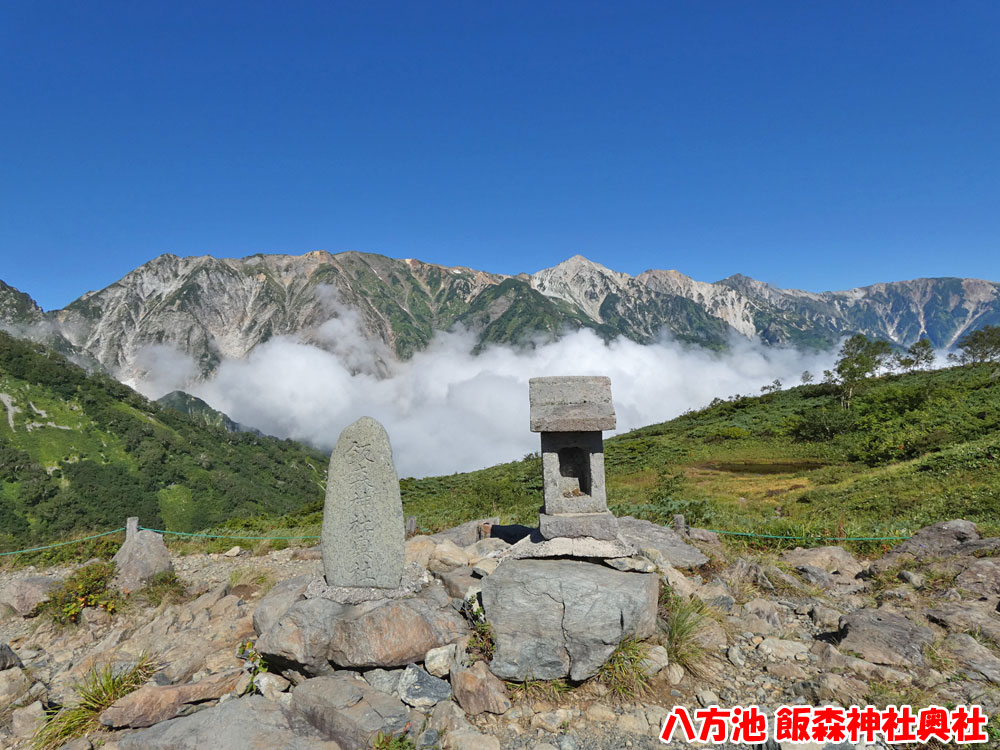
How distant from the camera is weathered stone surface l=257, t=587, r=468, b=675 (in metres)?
6.85

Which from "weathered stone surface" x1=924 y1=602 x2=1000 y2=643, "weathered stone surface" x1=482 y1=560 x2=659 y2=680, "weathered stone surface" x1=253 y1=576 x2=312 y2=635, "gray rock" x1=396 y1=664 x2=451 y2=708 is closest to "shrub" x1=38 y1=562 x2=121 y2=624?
"weathered stone surface" x1=253 y1=576 x2=312 y2=635

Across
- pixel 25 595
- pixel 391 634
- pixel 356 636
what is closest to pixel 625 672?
pixel 391 634

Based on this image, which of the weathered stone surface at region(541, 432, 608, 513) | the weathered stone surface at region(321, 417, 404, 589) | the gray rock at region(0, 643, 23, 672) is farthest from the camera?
the weathered stone surface at region(541, 432, 608, 513)

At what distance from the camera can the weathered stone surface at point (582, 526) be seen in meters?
8.62

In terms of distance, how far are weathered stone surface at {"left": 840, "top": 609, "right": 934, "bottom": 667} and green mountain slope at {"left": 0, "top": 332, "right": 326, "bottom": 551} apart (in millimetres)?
70679

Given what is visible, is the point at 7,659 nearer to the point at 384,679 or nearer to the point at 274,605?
the point at 274,605

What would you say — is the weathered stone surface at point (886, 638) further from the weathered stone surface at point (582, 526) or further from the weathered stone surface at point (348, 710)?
the weathered stone surface at point (348, 710)

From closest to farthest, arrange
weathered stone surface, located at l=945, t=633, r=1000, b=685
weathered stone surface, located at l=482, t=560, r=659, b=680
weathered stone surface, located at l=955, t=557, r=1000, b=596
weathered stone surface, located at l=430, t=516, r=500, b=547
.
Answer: weathered stone surface, located at l=945, t=633, r=1000, b=685, weathered stone surface, located at l=482, t=560, r=659, b=680, weathered stone surface, located at l=955, t=557, r=1000, b=596, weathered stone surface, located at l=430, t=516, r=500, b=547

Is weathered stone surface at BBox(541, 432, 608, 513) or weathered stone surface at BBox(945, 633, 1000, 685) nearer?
weathered stone surface at BBox(945, 633, 1000, 685)

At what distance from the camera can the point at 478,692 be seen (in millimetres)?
6359

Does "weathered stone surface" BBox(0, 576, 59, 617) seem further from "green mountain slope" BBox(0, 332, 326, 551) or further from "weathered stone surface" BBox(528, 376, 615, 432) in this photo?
"green mountain slope" BBox(0, 332, 326, 551)

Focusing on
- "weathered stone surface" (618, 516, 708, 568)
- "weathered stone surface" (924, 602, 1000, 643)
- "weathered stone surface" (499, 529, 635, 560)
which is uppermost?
"weathered stone surface" (499, 529, 635, 560)

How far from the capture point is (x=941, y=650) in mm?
6992

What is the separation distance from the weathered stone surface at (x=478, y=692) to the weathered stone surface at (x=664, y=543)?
4226 millimetres
